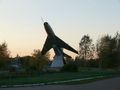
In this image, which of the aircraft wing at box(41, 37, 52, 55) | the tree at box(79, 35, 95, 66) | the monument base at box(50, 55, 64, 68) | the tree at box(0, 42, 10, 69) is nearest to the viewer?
the tree at box(0, 42, 10, 69)

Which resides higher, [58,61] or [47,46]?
[47,46]

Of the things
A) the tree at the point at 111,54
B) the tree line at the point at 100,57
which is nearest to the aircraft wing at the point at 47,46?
the tree line at the point at 100,57

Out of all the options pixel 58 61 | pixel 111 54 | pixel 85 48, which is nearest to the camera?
pixel 111 54

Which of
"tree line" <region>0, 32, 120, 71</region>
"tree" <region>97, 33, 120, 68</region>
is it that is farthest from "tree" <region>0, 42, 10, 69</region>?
"tree" <region>97, 33, 120, 68</region>

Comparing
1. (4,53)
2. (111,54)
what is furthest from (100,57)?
(4,53)

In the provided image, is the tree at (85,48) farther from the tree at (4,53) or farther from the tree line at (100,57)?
the tree at (4,53)

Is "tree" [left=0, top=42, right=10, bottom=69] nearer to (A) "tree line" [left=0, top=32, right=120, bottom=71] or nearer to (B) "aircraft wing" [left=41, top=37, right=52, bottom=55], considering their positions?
(A) "tree line" [left=0, top=32, right=120, bottom=71]

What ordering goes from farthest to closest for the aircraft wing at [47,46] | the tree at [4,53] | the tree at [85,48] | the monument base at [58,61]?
1. the tree at [85,48]
2. the monument base at [58,61]
3. the aircraft wing at [47,46]
4. the tree at [4,53]

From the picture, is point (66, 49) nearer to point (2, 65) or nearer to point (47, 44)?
point (47, 44)

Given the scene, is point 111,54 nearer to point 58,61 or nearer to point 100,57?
point 100,57

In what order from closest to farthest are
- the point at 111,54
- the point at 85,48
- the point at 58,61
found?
the point at 111,54, the point at 58,61, the point at 85,48

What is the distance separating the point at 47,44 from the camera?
89.9 meters

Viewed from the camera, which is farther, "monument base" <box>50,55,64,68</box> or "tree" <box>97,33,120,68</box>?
"monument base" <box>50,55,64,68</box>

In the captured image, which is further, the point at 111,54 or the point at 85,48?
the point at 85,48
